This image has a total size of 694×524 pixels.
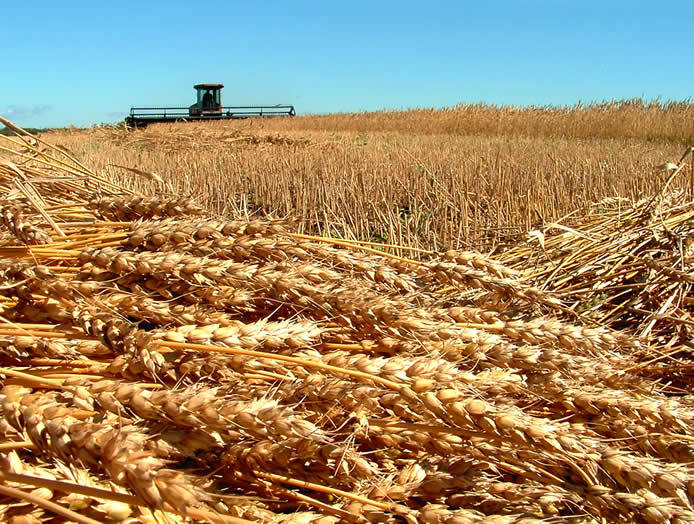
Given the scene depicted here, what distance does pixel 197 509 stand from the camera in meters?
0.87

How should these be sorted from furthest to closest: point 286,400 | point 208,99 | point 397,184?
1. point 208,99
2. point 397,184
3. point 286,400

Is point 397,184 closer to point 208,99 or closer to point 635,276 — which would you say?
point 635,276

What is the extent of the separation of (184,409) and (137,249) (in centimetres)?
86

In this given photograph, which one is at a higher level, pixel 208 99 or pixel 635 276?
pixel 208 99

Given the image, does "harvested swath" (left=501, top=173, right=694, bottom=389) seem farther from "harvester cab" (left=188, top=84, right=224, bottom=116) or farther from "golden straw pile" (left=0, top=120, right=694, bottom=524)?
"harvester cab" (left=188, top=84, right=224, bottom=116)

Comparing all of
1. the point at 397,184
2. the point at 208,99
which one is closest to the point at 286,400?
the point at 397,184

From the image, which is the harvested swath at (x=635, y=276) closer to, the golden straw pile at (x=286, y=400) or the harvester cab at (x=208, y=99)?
the golden straw pile at (x=286, y=400)

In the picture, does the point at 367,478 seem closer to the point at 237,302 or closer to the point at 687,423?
the point at 237,302

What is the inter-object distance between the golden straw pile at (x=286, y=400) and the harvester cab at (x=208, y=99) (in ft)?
91.6

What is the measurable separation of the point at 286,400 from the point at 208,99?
29.3m

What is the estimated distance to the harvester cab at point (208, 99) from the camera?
91.2ft

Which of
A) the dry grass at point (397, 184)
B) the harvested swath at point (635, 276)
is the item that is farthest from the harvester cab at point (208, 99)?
the harvested swath at point (635, 276)

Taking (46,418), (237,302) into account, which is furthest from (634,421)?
Answer: (46,418)

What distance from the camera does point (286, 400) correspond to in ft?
4.13
